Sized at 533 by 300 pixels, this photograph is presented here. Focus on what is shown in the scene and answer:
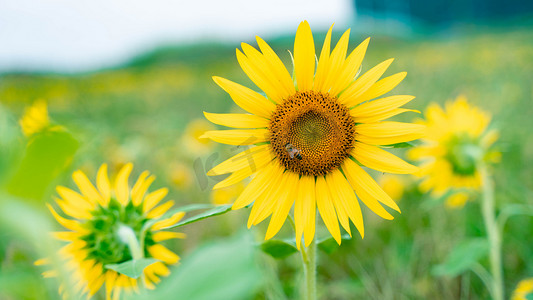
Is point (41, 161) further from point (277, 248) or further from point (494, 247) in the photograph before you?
point (494, 247)

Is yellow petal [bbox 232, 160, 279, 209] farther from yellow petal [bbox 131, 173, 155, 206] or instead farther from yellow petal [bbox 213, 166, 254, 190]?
yellow petal [bbox 131, 173, 155, 206]

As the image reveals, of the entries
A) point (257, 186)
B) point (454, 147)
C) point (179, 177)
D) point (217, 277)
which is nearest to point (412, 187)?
point (454, 147)

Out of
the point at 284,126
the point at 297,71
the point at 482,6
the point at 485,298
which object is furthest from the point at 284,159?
the point at 482,6

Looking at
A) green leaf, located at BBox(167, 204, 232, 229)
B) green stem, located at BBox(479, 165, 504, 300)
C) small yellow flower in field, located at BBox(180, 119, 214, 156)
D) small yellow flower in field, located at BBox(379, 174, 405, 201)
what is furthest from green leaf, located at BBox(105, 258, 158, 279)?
small yellow flower in field, located at BBox(180, 119, 214, 156)

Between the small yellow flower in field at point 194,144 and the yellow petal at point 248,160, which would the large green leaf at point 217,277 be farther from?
the small yellow flower in field at point 194,144

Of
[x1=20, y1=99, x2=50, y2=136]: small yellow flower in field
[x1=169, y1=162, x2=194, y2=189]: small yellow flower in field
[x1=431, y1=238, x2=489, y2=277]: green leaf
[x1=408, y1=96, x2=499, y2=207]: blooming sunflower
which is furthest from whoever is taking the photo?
[x1=169, y1=162, x2=194, y2=189]: small yellow flower in field

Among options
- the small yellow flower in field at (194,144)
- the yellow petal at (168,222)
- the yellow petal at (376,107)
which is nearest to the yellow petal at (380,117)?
the yellow petal at (376,107)
